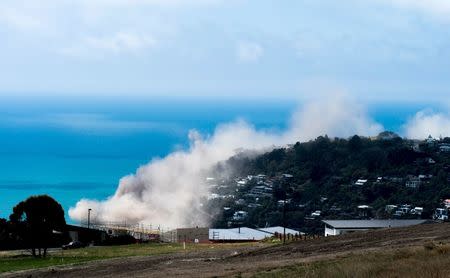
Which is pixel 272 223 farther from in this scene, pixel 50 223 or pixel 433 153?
pixel 50 223

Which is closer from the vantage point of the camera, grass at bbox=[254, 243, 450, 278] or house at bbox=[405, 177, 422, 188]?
grass at bbox=[254, 243, 450, 278]

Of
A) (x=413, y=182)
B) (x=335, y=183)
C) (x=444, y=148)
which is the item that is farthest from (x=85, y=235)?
(x=444, y=148)

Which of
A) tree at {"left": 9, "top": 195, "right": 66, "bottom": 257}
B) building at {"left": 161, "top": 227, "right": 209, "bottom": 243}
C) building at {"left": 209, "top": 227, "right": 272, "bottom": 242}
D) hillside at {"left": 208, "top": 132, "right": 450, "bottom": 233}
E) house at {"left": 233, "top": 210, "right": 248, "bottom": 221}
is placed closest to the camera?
tree at {"left": 9, "top": 195, "right": 66, "bottom": 257}

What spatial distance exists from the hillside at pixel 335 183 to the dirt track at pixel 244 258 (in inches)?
1250

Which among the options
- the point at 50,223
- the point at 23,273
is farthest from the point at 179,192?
the point at 23,273

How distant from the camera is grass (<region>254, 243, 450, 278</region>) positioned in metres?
17.8

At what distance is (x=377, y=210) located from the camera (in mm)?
68500

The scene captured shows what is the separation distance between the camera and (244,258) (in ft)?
93.6

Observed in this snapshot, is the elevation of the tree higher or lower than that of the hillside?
lower

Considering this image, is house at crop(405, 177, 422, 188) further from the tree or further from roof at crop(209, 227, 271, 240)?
the tree

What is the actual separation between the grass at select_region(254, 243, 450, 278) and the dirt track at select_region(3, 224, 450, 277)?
162 cm

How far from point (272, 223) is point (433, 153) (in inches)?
824

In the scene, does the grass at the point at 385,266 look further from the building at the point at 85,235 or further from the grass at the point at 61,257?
the building at the point at 85,235

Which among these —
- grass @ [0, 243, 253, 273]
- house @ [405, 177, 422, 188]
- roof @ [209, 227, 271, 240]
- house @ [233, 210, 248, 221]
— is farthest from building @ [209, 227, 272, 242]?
house @ [405, 177, 422, 188]
